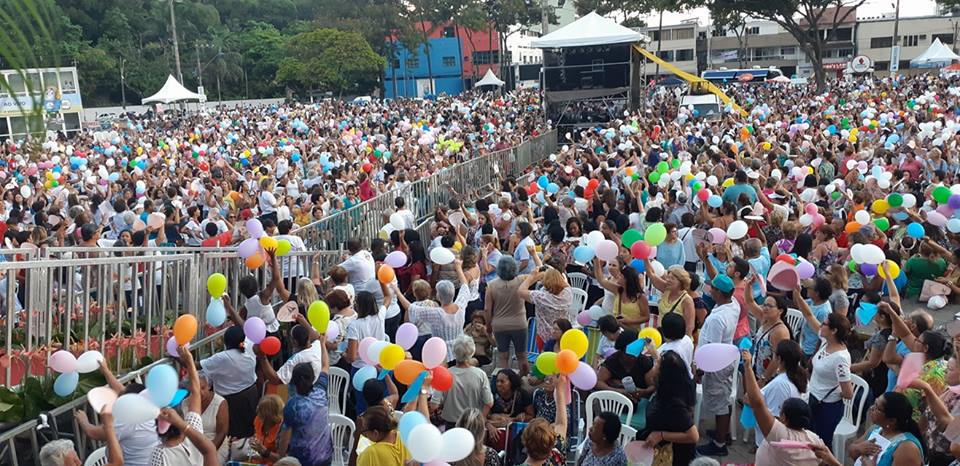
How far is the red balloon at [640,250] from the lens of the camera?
6.64 metres

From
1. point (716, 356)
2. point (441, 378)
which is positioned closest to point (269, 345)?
point (441, 378)

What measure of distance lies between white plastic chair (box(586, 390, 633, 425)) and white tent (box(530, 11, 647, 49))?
1766 centimetres

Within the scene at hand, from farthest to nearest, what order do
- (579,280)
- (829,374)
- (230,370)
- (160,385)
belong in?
(579,280) < (230,370) < (829,374) < (160,385)

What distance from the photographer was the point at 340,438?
5.30m

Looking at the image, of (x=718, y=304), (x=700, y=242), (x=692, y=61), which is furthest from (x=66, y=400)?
(x=692, y=61)

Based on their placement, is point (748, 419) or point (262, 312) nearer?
point (748, 419)

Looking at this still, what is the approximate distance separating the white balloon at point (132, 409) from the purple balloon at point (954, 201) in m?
7.45

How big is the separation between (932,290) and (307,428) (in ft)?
21.5

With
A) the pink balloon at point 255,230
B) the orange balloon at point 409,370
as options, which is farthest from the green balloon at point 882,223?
the pink balloon at point 255,230

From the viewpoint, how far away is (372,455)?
4094 millimetres

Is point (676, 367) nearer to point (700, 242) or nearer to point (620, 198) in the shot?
point (700, 242)

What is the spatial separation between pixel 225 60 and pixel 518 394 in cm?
6190

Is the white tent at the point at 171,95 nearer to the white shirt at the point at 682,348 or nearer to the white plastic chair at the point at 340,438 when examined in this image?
the white plastic chair at the point at 340,438

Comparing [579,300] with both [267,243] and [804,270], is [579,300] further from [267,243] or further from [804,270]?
[267,243]
